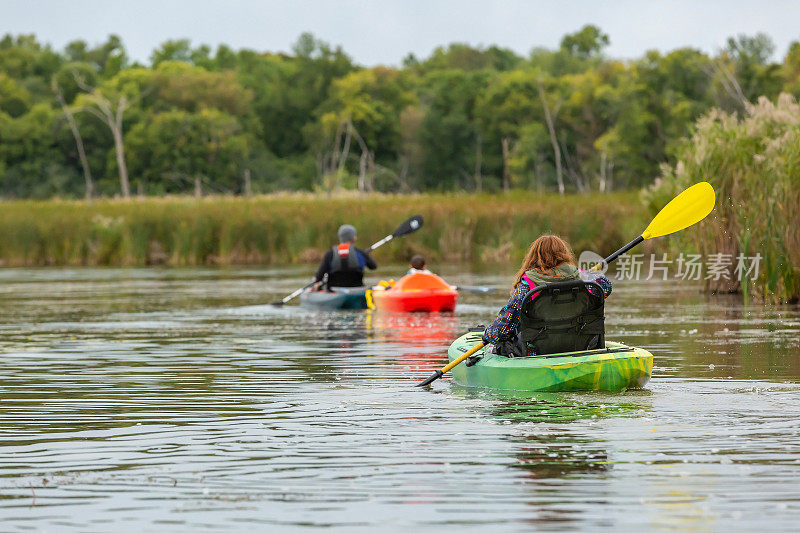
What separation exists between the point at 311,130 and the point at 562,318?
68.0m

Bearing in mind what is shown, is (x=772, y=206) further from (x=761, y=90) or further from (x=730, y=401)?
(x=761, y=90)

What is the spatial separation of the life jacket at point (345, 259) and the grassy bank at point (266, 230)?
551 inches

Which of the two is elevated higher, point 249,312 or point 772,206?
point 772,206

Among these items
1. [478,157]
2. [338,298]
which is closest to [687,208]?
[338,298]

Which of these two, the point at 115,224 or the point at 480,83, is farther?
the point at 480,83

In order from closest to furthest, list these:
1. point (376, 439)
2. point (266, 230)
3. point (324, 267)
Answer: point (376, 439) < point (324, 267) < point (266, 230)

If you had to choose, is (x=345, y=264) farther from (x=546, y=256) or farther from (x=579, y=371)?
(x=579, y=371)

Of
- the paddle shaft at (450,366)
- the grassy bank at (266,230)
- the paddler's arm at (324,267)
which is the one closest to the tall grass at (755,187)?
the paddler's arm at (324,267)

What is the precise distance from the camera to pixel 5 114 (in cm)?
7194

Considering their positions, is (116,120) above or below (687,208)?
above

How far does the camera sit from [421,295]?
18.2 metres

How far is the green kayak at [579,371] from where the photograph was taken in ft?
30.2

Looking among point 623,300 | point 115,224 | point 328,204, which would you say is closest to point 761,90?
point 328,204

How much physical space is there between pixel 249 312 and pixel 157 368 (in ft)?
23.5
